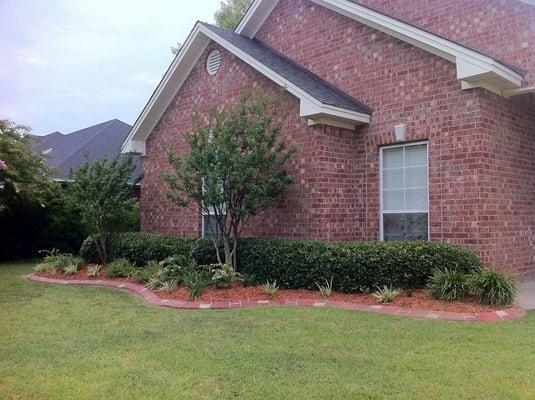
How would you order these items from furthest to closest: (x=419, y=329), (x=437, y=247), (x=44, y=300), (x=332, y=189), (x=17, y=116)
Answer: (x=17, y=116)
(x=332, y=189)
(x=44, y=300)
(x=437, y=247)
(x=419, y=329)

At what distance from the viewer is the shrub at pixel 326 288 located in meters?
8.77

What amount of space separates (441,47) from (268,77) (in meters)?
3.70

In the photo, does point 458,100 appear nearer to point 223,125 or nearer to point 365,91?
point 365,91

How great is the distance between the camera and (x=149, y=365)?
528cm

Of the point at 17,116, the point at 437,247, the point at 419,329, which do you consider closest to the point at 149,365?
the point at 419,329

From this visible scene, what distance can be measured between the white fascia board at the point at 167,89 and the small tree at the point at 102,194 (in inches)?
55.4

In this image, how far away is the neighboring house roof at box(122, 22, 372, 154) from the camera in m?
10.3

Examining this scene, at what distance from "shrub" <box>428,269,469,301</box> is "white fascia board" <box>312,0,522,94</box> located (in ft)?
11.8

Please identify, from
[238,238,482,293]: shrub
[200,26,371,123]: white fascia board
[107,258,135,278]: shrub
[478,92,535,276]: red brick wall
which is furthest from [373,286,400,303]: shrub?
[107,258,135,278]: shrub

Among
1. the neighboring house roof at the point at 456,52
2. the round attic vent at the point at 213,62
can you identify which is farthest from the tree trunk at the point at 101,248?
the neighboring house roof at the point at 456,52

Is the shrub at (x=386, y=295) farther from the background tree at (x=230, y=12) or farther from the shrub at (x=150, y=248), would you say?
the background tree at (x=230, y=12)

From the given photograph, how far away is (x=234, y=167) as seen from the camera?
31.9 feet

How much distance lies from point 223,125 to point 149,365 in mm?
5718

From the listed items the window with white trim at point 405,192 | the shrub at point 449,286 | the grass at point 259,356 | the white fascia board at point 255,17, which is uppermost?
the white fascia board at point 255,17
